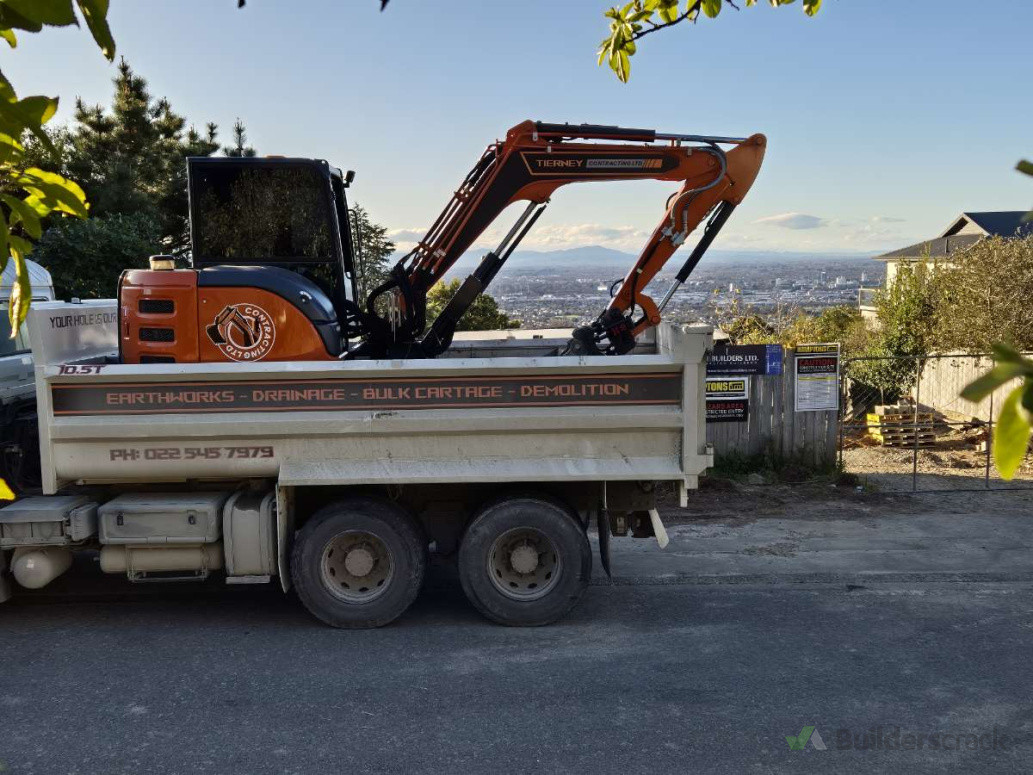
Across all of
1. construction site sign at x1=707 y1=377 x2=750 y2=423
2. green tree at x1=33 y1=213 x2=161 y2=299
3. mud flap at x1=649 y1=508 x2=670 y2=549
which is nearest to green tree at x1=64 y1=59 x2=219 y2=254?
green tree at x1=33 y1=213 x2=161 y2=299

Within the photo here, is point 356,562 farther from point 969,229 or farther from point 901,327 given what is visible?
point 969,229

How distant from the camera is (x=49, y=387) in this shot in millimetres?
6387

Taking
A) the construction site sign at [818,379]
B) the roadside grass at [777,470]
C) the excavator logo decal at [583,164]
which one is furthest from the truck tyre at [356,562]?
the construction site sign at [818,379]

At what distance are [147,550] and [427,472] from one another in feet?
6.78

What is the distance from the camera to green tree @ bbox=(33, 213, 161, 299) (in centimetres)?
1658

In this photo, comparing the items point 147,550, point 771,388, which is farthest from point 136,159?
point 147,550

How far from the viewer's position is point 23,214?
6.16 ft

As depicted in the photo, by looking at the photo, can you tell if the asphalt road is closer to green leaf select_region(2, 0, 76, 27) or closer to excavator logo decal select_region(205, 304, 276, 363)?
excavator logo decal select_region(205, 304, 276, 363)

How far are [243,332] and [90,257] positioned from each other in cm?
1175

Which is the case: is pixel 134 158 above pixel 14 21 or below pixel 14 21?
above

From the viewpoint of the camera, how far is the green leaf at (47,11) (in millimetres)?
1452

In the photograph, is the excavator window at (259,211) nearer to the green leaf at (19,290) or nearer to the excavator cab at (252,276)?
the excavator cab at (252,276)

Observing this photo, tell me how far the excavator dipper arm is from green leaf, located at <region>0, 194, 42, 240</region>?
225 inches

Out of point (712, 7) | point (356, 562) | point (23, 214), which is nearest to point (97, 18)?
point (23, 214)
